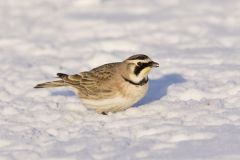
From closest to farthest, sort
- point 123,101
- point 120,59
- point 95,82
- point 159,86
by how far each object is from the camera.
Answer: point 123,101 → point 95,82 → point 159,86 → point 120,59

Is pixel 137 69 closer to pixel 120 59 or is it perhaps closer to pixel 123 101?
pixel 123 101

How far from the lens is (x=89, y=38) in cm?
1133

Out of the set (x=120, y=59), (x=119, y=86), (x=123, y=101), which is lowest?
(x=123, y=101)

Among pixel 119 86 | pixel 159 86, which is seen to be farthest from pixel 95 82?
pixel 159 86

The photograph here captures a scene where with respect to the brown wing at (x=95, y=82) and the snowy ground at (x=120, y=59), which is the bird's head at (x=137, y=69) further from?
the snowy ground at (x=120, y=59)

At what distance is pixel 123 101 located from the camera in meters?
8.05

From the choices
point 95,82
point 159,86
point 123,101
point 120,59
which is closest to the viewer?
point 123,101

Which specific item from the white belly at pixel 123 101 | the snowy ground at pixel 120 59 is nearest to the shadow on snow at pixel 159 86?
the snowy ground at pixel 120 59

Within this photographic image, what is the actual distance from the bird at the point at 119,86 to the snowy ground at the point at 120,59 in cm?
14

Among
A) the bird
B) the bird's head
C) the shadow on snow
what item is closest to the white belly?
the bird

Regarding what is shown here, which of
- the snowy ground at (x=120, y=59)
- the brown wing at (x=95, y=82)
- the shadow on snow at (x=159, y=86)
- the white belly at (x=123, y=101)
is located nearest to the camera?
the snowy ground at (x=120, y=59)

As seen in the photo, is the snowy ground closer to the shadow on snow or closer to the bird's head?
the shadow on snow

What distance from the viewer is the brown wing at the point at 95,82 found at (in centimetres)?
816

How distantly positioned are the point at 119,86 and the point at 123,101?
0.54ft
